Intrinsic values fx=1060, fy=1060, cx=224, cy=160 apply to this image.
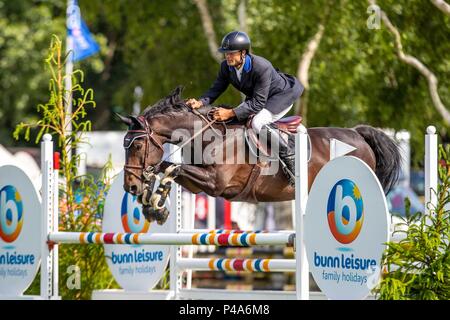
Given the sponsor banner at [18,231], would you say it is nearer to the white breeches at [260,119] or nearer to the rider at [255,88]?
the rider at [255,88]

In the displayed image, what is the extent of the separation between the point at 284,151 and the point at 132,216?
1397mm

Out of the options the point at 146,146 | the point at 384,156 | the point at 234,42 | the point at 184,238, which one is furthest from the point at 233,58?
the point at 384,156

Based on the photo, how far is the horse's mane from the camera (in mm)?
8156

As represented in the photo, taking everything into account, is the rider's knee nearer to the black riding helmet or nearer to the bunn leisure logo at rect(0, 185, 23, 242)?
the black riding helmet

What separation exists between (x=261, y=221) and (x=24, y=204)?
332 inches

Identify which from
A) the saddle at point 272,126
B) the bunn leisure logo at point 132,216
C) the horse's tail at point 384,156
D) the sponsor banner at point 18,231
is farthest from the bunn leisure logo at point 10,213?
the horse's tail at point 384,156

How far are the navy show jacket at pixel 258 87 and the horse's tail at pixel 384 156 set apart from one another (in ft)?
3.43

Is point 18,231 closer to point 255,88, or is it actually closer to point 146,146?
point 146,146

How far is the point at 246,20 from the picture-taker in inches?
685

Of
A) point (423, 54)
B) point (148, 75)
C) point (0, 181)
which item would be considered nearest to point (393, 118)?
point (423, 54)

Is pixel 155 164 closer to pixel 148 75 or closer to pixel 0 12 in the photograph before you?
pixel 148 75

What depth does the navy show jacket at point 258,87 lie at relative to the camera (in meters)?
8.01

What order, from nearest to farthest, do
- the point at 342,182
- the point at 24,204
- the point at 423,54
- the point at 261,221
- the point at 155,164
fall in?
the point at 342,182 < the point at 155,164 < the point at 24,204 < the point at 423,54 < the point at 261,221

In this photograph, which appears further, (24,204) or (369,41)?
(369,41)
